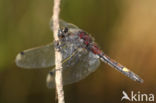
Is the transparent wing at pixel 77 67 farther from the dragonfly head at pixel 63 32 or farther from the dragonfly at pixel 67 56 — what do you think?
the dragonfly head at pixel 63 32

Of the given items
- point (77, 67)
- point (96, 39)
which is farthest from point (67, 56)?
point (96, 39)

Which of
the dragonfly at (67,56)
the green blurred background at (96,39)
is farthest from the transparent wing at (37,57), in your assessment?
the green blurred background at (96,39)

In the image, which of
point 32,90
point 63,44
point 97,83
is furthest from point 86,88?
point 63,44

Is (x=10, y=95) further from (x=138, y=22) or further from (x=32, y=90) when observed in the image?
(x=138, y=22)

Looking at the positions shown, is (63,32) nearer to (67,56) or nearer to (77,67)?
(67,56)

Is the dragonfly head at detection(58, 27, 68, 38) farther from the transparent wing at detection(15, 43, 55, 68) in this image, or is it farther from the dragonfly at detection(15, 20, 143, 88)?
the transparent wing at detection(15, 43, 55, 68)
